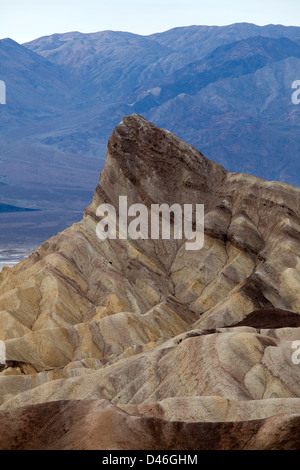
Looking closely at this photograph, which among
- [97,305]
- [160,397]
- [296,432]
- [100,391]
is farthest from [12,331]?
[296,432]

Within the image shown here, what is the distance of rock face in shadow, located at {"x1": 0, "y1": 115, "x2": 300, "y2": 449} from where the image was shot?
46709 millimetres

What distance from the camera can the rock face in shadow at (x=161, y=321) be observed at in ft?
153

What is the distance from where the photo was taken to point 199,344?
195 feet

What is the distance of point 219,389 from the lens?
53.5 m

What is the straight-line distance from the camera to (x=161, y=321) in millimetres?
82375

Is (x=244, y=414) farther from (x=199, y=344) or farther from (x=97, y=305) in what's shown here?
(x=97, y=305)

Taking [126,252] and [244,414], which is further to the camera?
[126,252]

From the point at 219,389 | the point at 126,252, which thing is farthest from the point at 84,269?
the point at 219,389

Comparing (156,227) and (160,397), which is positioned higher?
(156,227)

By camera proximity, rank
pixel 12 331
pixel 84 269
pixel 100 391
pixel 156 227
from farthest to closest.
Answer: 1. pixel 156 227
2. pixel 84 269
3. pixel 12 331
4. pixel 100 391

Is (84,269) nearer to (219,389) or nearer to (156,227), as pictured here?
(156,227)
